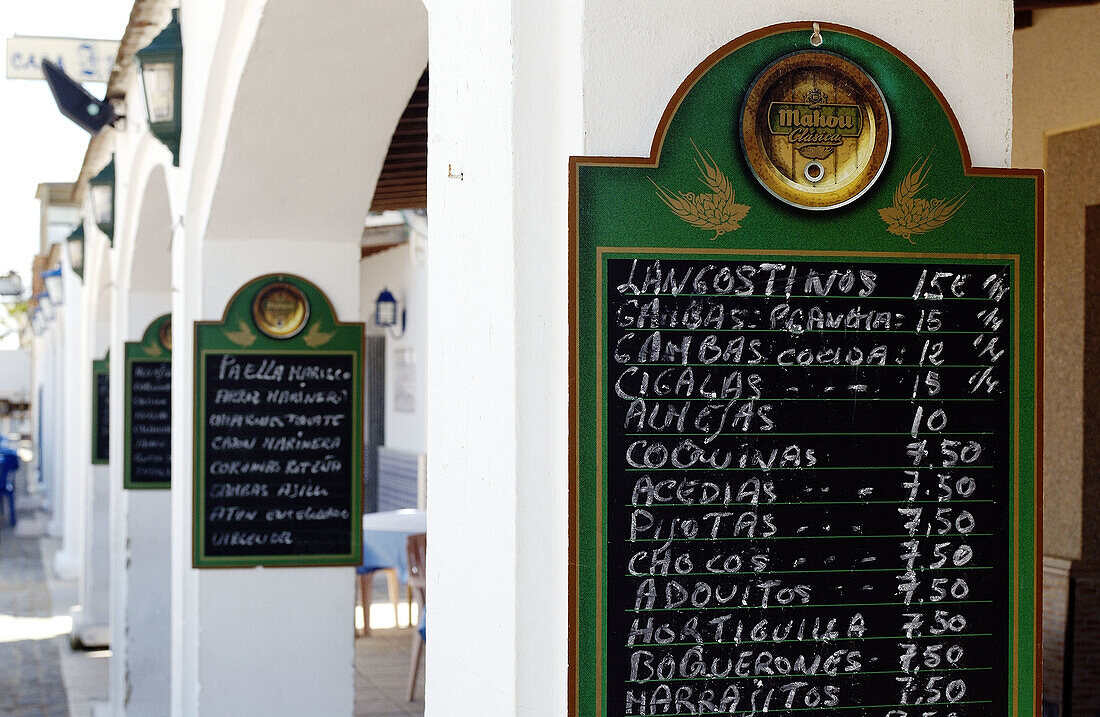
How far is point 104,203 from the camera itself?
8.46 metres

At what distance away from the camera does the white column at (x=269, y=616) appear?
4746 mm

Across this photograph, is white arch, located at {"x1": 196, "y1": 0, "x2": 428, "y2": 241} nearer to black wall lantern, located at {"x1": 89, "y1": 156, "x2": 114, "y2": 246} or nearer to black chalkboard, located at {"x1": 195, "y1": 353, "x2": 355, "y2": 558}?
black chalkboard, located at {"x1": 195, "y1": 353, "x2": 355, "y2": 558}

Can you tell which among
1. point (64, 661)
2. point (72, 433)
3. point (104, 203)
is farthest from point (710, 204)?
point (72, 433)

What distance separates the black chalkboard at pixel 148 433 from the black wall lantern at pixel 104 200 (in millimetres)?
1244

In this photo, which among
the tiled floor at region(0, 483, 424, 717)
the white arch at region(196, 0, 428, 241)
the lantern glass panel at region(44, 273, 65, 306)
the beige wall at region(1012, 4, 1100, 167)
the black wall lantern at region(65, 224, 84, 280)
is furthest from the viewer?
the lantern glass panel at region(44, 273, 65, 306)

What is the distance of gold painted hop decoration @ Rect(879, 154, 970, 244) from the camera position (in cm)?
199

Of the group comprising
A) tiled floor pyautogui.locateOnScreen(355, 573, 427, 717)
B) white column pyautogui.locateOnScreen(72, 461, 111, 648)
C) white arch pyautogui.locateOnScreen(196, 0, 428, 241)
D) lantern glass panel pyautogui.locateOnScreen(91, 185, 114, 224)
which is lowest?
tiled floor pyautogui.locateOnScreen(355, 573, 427, 717)

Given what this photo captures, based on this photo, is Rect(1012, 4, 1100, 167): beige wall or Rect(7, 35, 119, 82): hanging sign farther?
Rect(7, 35, 119, 82): hanging sign

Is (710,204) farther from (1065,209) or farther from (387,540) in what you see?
(387,540)

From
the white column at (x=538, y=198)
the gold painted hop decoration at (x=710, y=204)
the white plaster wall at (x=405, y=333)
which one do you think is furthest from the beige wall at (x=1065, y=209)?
the white plaster wall at (x=405, y=333)

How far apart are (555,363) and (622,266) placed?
179 mm

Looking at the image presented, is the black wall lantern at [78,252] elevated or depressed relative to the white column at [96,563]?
elevated

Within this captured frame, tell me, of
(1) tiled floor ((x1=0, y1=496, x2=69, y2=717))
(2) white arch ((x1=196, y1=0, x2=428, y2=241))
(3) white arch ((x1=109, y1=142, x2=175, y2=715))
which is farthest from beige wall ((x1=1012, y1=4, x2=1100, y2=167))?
(1) tiled floor ((x1=0, y1=496, x2=69, y2=717))

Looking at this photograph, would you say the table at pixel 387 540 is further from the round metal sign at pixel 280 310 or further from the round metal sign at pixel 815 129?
the round metal sign at pixel 815 129
